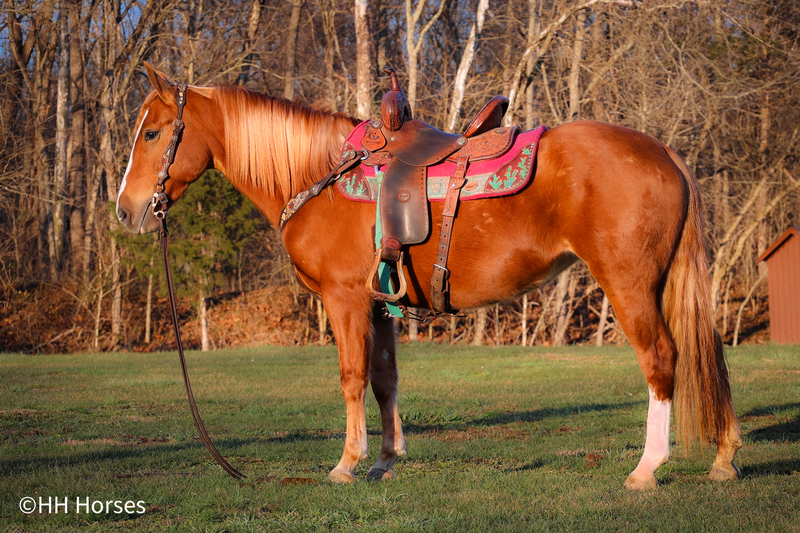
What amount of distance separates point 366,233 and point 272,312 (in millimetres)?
15646

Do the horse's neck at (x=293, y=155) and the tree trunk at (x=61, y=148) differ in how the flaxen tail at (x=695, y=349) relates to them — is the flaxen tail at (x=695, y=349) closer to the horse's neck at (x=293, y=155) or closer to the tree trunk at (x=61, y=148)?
the horse's neck at (x=293, y=155)

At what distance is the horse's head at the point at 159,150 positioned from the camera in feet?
14.1

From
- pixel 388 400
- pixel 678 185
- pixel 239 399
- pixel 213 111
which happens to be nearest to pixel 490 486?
pixel 388 400

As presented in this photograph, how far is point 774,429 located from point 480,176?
3.55m

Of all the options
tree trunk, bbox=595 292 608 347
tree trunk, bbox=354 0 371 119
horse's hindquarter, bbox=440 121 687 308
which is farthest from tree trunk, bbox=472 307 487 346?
horse's hindquarter, bbox=440 121 687 308

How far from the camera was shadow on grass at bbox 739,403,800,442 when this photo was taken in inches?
203

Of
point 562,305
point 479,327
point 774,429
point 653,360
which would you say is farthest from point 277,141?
point 562,305

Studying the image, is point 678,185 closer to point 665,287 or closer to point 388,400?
point 665,287

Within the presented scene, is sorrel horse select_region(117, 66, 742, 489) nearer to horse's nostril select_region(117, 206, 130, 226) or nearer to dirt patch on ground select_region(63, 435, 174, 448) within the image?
horse's nostril select_region(117, 206, 130, 226)

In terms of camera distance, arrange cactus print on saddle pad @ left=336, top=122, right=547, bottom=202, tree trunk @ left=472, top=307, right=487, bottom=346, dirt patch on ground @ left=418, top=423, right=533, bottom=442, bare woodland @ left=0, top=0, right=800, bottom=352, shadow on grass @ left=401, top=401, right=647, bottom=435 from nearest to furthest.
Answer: cactus print on saddle pad @ left=336, top=122, right=547, bottom=202 < dirt patch on ground @ left=418, top=423, right=533, bottom=442 < shadow on grass @ left=401, top=401, right=647, bottom=435 < bare woodland @ left=0, top=0, right=800, bottom=352 < tree trunk @ left=472, top=307, right=487, bottom=346

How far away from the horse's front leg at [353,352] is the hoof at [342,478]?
0.08 feet

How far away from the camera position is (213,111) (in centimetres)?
441

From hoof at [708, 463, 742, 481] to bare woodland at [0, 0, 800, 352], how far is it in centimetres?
1191

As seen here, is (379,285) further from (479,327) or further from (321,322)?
(321,322)
